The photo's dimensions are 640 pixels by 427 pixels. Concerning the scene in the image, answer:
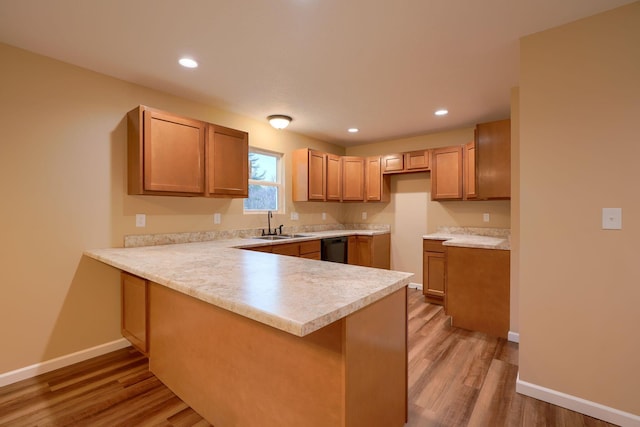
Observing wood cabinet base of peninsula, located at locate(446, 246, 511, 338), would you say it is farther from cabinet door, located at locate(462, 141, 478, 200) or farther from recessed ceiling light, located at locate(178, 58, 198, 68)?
recessed ceiling light, located at locate(178, 58, 198, 68)

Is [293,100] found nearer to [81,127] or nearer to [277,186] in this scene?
[277,186]

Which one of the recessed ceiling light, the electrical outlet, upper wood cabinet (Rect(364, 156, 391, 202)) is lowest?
the electrical outlet

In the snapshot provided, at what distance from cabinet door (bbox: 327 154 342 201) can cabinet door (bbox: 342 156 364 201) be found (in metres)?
0.08

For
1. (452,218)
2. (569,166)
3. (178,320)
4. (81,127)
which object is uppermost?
(81,127)

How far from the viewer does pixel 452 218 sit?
432cm

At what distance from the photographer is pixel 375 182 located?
485cm

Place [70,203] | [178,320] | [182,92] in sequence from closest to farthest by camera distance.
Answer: [178,320]
[70,203]
[182,92]

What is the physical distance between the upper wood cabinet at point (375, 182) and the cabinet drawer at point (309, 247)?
1490 mm

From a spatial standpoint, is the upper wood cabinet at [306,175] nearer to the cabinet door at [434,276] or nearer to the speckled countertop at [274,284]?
the cabinet door at [434,276]

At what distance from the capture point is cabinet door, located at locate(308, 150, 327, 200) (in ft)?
14.3

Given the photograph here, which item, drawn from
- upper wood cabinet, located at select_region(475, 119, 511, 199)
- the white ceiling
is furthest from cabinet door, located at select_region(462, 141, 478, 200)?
the white ceiling

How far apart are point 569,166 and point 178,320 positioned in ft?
8.58

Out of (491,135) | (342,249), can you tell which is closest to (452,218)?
(491,135)

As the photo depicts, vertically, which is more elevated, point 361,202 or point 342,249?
point 361,202
